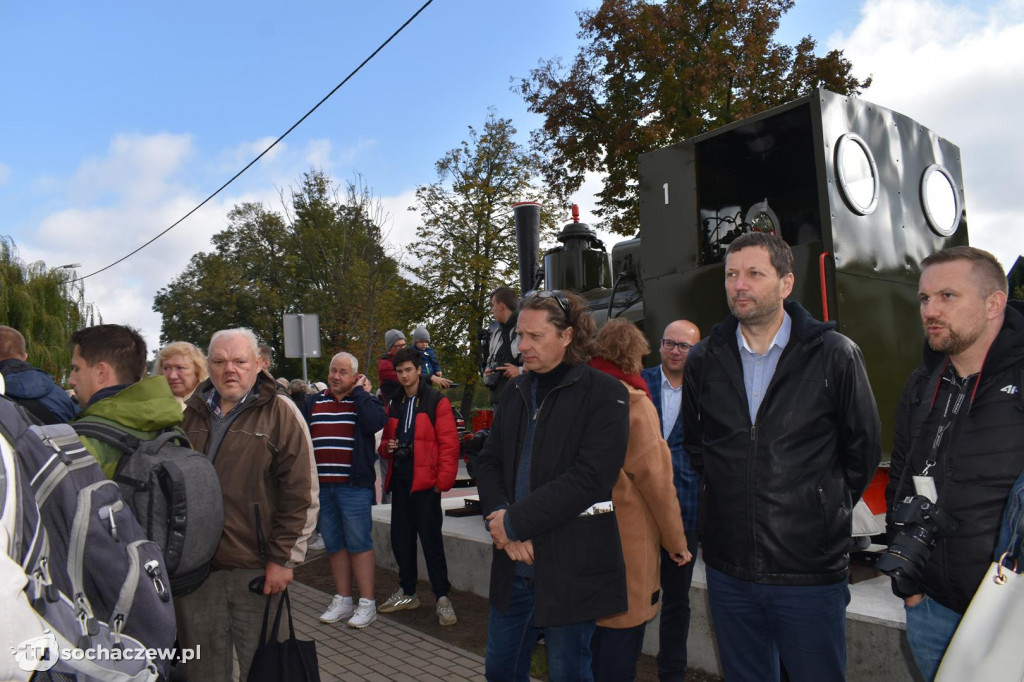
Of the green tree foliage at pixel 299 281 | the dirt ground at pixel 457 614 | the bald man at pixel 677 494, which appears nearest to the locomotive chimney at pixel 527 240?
the dirt ground at pixel 457 614

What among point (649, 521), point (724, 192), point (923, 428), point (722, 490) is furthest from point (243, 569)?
point (724, 192)

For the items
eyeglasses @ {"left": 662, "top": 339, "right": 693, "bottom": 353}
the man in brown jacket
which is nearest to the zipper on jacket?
the man in brown jacket

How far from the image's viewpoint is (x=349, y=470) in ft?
18.0

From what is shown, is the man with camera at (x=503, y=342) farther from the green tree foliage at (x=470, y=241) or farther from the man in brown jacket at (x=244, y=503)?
the green tree foliage at (x=470, y=241)

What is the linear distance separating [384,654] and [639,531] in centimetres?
260

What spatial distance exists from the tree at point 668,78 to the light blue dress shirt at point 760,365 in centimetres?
1319

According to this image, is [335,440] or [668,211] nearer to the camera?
[335,440]

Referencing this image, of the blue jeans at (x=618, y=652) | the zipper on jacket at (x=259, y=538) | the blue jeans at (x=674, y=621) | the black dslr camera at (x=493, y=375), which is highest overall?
the black dslr camera at (x=493, y=375)

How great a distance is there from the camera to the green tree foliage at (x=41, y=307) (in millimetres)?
23688

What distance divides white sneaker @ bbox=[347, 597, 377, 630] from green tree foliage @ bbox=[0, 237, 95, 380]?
831 inches

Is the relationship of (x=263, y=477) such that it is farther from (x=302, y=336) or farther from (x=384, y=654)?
(x=302, y=336)

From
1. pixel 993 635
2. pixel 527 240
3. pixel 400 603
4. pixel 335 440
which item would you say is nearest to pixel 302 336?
pixel 527 240

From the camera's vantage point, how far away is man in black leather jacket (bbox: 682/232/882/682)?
251 centimetres

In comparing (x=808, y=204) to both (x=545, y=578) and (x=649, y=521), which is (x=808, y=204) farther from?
(x=545, y=578)
